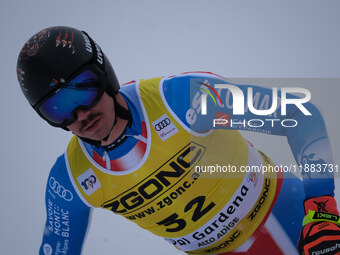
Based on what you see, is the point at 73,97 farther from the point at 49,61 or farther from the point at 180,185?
the point at 180,185

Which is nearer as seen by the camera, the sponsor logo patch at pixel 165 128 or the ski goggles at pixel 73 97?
the ski goggles at pixel 73 97

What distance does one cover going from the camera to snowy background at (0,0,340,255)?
3.71 m

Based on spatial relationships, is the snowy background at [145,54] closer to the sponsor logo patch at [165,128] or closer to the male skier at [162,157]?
the male skier at [162,157]

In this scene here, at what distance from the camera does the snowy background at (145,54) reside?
3709mm

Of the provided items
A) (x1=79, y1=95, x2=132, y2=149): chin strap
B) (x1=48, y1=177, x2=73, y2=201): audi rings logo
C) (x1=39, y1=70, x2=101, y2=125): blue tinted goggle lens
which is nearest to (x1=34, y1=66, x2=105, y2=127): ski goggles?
(x1=39, y1=70, x2=101, y2=125): blue tinted goggle lens

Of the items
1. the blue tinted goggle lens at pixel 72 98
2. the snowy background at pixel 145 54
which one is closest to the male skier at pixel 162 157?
the blue tinted goggle lens at pixel 72 98

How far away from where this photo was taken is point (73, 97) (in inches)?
74.0

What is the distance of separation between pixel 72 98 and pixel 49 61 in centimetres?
17

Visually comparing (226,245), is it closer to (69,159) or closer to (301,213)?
(301,213)

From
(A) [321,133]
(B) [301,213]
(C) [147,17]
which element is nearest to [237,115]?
(A) [321,133]

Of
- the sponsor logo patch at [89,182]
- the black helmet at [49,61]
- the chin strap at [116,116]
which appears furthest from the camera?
the sponsor logo patch at [89,182]

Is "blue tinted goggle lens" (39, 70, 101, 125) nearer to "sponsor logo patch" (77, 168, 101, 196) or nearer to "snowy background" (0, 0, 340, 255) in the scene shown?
"sponsor logo patch" (77, 168, 101, 196)

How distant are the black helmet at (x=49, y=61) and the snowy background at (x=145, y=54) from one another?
186 cm

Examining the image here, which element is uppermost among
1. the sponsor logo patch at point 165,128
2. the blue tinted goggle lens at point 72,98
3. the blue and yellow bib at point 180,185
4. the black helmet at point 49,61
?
the black helmet at point 49,61
